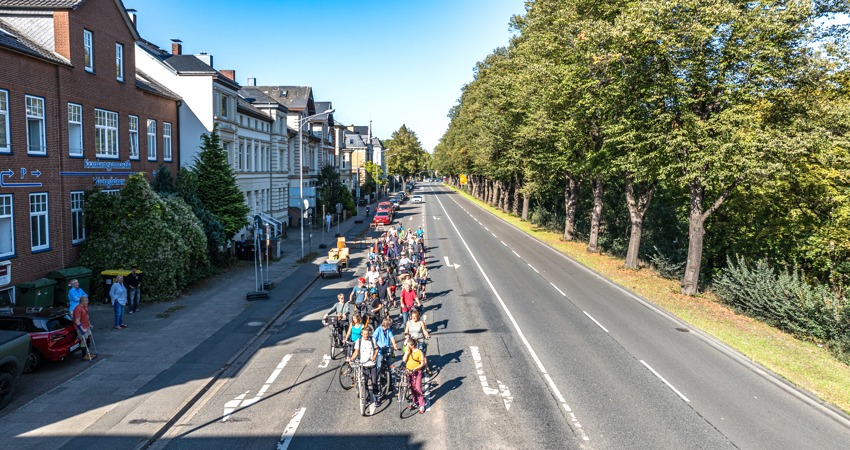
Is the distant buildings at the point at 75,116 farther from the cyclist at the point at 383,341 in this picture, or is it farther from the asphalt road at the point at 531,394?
the cyclist at the point at 383,341

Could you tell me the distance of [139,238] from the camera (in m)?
20.9

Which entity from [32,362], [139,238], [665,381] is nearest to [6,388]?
[32,362]

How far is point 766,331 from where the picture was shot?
18.3 meters

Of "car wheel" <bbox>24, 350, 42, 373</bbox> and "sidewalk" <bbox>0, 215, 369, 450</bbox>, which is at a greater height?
"car wheel" <bbox>24, 350, 42, 373</bbox>

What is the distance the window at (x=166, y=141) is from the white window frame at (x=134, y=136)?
2.62 metres

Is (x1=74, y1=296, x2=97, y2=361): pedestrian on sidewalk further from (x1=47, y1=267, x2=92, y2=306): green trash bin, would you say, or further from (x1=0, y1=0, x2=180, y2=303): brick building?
(x1=47, y1=267, x2=92, y2=306): green trash bin

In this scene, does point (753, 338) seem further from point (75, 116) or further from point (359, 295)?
point (75, 116)

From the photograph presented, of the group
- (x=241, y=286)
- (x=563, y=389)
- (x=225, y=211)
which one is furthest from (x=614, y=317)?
(x=225, y=211)

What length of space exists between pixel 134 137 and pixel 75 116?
435cm

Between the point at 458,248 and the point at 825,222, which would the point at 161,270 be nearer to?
the point at 458,248

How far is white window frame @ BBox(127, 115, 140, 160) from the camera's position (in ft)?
81.3

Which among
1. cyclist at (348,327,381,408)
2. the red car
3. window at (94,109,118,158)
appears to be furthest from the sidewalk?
the red car

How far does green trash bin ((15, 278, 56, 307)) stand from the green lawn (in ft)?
68.3

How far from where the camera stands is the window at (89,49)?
70.0 ft
